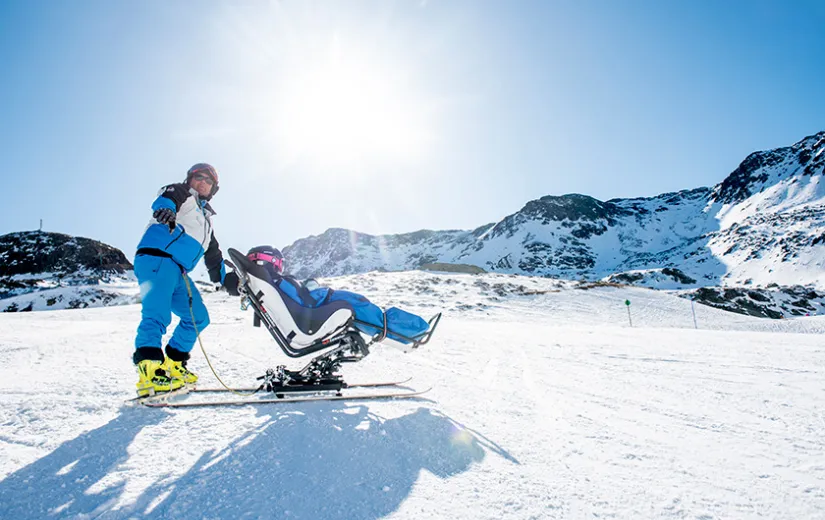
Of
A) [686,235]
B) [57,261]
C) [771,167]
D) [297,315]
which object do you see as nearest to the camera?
[297,315]

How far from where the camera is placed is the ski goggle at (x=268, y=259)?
3.27 m

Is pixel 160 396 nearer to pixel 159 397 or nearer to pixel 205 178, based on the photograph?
pixel 159 397

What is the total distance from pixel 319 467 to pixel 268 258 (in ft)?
6.47

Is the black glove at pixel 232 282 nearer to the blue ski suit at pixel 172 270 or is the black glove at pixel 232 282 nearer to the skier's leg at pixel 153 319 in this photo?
the blue ski suit at pixel 172 270

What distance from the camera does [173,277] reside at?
3154mm

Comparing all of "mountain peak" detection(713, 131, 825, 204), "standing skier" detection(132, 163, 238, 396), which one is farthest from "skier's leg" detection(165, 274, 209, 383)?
"mountain peak" detection(713, 131, 825, 204)

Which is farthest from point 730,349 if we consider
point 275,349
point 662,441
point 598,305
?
point 598,305

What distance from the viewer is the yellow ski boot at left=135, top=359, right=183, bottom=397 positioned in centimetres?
279

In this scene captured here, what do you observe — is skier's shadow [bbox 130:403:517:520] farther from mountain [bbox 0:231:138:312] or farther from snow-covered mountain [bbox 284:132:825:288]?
snow-covered mountain [bbox 284:132:825:288]

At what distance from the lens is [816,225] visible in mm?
60656

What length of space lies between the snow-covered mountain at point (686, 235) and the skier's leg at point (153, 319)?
61398 mm

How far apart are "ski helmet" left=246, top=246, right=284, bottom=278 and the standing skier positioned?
0.46 m

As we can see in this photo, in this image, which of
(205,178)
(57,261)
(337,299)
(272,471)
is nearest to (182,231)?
(205,178)

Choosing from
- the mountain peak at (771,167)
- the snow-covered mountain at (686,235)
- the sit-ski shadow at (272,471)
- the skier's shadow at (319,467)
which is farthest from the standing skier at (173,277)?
the mountain peak at (771,167)
